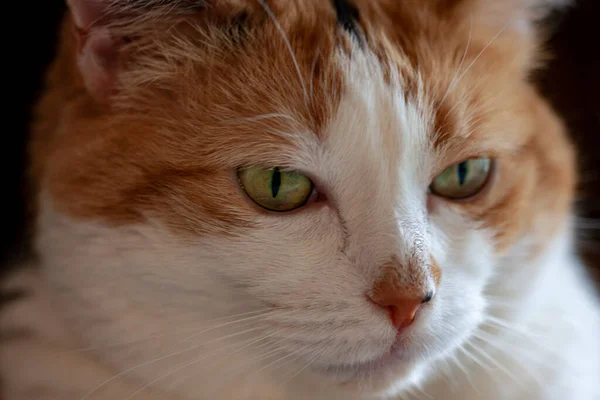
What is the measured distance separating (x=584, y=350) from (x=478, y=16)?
2.84 ft

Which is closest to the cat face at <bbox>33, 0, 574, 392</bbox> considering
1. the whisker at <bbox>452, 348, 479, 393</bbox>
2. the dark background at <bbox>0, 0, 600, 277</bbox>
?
the whisker at <bbox>452, 348, 479, 393</bbox>

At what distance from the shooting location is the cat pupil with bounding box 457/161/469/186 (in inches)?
51.9

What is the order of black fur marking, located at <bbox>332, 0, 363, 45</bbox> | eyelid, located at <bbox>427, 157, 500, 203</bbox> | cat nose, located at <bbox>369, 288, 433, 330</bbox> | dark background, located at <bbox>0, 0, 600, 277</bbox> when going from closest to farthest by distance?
1. cat nose, located at <bbox>369, 288, 433, 330</bbox>
2. black fur marking, located at <bbox>332, 0, 363, 45</bbox>
3. eyelid, located at <bbox>427, 157, 500, 203</bbox>
4. dark background, located at <bbox>0, 0, 600, 277</bbox>

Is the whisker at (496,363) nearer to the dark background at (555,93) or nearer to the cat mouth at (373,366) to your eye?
the cat mouth at (373,366)

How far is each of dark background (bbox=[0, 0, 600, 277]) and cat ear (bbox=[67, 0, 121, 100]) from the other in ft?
1.95

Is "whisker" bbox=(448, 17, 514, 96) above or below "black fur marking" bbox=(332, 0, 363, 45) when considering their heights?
below

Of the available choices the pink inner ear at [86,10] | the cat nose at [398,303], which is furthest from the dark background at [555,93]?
the cat nose at [398,303]

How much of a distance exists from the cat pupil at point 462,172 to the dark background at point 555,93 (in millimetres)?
639

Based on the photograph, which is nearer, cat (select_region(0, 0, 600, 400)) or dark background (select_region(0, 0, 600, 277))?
cat (select_region(0, 0, 600, 400))

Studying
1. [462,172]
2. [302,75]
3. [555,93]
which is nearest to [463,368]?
[462,172]

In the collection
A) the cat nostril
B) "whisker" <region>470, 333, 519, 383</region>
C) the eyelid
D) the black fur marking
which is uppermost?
the black fur marking

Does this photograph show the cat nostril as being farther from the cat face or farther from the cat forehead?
the cat forehead

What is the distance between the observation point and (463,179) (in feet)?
4.38

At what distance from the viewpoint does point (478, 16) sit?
1398 millimetres
